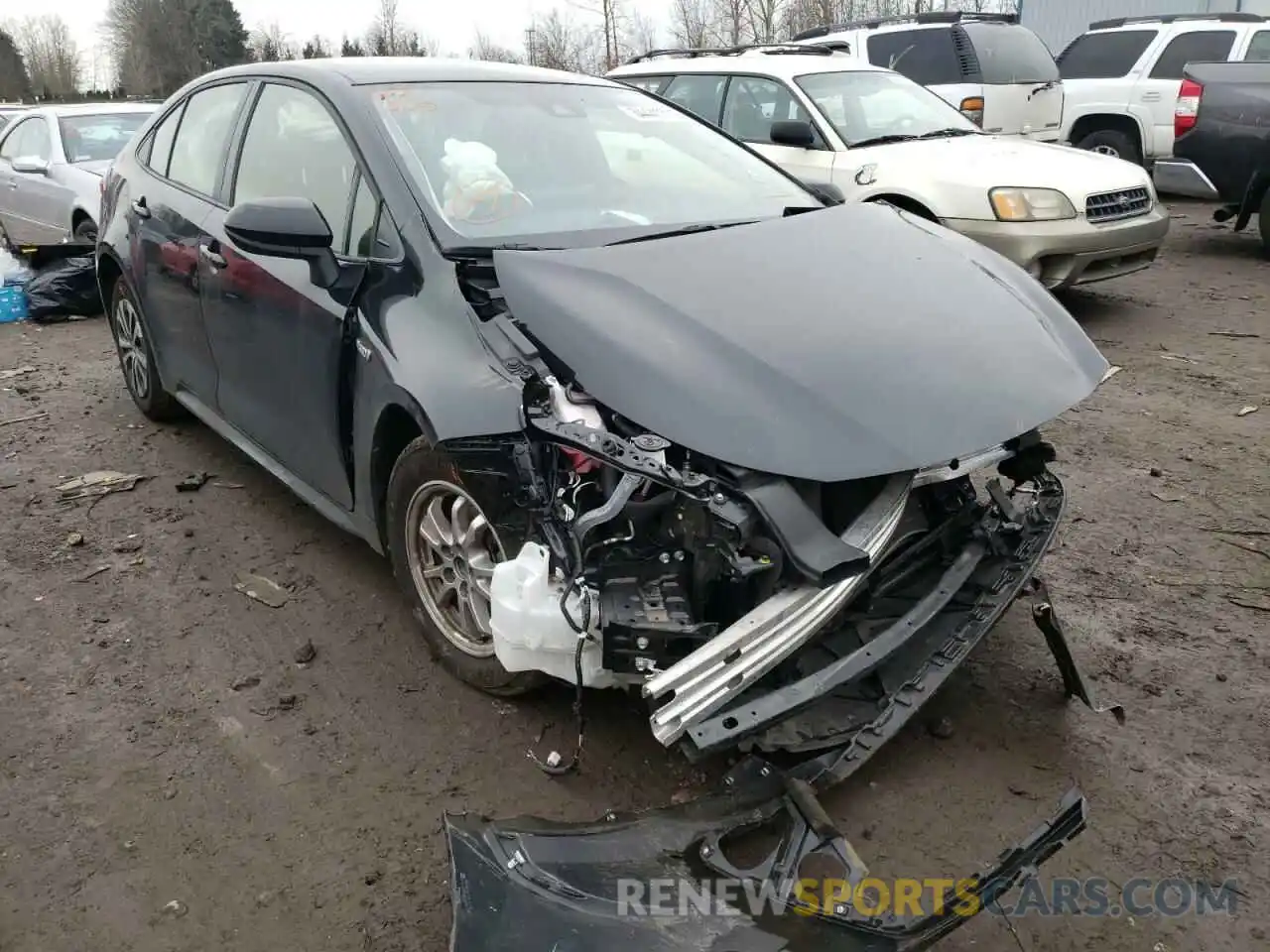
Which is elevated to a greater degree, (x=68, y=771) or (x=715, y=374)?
(x=715, y=374)

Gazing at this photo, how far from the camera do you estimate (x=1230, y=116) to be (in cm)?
836

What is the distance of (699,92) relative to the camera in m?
7.66

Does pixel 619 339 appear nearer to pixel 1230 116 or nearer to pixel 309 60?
pixel 309 60

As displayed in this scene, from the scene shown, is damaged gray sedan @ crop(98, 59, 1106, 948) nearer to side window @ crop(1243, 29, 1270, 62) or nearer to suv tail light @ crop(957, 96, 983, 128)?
suv tail light @ crop(957, 96, 983, 128)

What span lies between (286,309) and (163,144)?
195 centimetres

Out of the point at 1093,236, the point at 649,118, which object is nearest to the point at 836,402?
the point at 649,118

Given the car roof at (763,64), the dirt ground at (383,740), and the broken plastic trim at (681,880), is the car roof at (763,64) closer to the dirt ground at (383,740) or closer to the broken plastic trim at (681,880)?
the dirt ground at (383,740)

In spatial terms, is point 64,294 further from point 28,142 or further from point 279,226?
point 279,226

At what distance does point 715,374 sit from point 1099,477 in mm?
2835

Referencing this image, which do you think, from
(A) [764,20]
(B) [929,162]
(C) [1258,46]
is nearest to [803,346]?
(B) [929,162]

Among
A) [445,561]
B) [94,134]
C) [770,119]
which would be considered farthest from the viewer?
[94,134]

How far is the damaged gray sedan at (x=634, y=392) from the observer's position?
7.41 ft

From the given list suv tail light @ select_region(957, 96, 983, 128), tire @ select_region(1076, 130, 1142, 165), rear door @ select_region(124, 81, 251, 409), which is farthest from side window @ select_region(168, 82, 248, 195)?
tire @ select_region(1076, 130, 1142, 165)

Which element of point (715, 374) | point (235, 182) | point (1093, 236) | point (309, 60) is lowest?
point (1093, 236)
